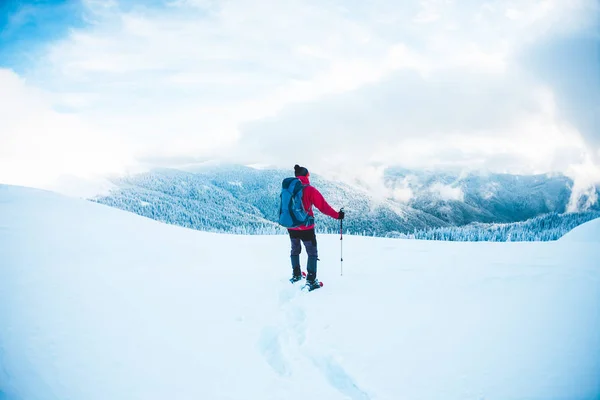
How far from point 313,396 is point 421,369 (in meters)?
1.48

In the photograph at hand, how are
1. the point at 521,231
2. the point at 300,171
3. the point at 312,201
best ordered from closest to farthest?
1. the point at 312,201
2. the point at 300,171
3. the point at 521,231

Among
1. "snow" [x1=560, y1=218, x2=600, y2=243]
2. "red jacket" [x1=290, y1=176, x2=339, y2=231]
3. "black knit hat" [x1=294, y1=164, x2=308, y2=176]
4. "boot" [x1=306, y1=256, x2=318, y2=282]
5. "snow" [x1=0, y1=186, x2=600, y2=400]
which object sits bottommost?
"snow" [x1=0, y1=186, x2=600, y2=400]

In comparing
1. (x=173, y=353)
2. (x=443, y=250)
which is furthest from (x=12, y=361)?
(x=443, y=250)

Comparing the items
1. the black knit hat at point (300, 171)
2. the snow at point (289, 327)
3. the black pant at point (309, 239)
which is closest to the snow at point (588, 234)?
the snow at point (289, 327)

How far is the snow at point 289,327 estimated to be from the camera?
3.42 metres

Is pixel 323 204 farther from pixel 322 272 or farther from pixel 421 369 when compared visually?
pixel 421 369

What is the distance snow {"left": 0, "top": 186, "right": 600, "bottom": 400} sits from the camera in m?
3.42

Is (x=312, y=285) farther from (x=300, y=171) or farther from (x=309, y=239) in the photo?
(x=300, y=171)

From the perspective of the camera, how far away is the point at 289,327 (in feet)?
16.5

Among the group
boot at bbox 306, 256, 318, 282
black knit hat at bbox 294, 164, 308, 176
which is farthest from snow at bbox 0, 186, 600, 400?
black knit hat at bbox 294, 164, 308, 176

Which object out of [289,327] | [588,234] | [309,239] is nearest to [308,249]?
[309,239]

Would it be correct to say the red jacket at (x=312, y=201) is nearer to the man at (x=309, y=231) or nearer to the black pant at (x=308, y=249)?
the man at (x=309, y=231)

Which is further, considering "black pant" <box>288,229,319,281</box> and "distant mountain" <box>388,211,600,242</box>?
"distant mountain" <box>388,211,600,242</box>

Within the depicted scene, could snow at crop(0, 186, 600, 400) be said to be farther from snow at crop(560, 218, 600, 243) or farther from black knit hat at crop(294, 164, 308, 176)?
snow at crop(560, 218, 600, 243)
